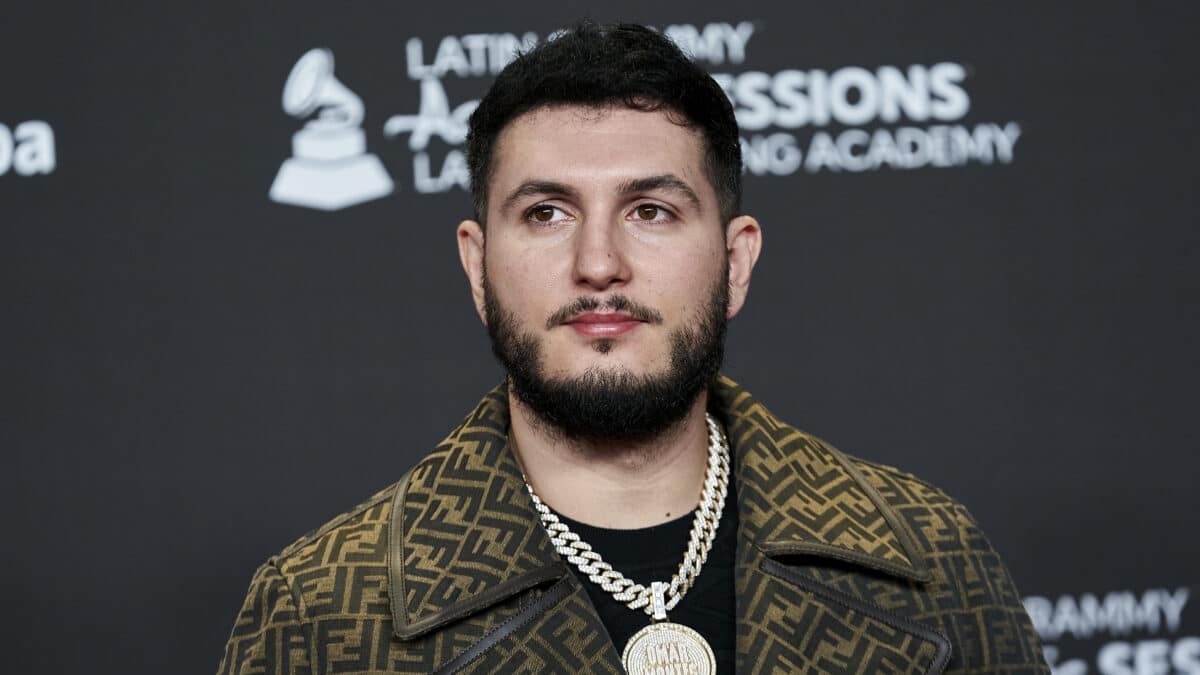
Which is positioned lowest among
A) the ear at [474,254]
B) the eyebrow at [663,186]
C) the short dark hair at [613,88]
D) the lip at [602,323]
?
the lip at [602,323]

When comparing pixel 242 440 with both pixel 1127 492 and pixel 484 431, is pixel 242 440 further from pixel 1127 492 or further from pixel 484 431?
pixel 1127 492

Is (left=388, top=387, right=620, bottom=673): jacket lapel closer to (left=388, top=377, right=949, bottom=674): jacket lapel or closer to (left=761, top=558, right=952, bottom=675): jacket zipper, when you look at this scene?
(left=388, top=377, right=949, bottom=674): jacket lapel

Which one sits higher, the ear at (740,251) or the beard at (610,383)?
the ear at (740,251)

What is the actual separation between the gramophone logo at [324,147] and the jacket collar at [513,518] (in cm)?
100

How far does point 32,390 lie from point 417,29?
96 centimetres

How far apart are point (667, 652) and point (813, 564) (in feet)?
0.71

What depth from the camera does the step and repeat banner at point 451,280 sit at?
252cm

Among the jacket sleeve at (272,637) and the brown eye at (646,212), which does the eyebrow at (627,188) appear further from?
the jacket sleeve at (272,637)

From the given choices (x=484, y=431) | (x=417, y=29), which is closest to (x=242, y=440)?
(x=417, y=29)

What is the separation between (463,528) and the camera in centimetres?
158

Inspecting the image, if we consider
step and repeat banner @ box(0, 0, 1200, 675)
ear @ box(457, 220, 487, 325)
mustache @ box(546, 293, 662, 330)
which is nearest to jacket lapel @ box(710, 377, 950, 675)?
mustache @ box(546, 293, 662, 330)

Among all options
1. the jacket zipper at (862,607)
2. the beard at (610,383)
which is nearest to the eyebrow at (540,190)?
the beard at (610,383)

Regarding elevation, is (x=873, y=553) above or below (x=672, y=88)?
below

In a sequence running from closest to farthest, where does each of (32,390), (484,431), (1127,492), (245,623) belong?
(245,623) < (484,431) < (32,390) < (1127,492)
